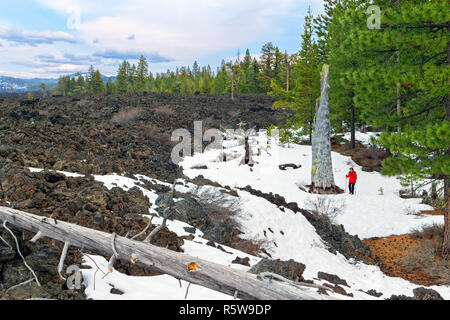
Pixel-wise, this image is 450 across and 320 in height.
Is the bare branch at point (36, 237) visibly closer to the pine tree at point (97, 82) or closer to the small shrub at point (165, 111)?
the small shrub at point (165, 111)

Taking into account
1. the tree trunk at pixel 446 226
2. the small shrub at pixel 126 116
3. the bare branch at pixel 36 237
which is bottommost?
the tree trunk at pixel 446 226

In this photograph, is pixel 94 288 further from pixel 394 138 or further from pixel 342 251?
pixel 342 251

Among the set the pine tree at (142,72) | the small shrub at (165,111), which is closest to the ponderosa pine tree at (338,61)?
the small shrub at (165,111)

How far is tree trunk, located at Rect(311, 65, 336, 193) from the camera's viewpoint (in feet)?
54.0

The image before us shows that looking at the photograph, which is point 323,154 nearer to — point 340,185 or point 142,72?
point 340,185

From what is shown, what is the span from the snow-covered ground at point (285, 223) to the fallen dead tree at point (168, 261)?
0.50 meters

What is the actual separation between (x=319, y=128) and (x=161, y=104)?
62.5 ft

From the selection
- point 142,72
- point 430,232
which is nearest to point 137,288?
point 430,232

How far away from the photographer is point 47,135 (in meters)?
13.9

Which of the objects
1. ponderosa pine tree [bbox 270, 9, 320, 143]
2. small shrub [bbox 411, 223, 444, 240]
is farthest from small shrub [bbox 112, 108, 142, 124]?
small shrub [bbox 411, 223, 444, 240]

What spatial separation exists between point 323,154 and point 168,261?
559 inches

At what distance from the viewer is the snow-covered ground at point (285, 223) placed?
14.0 ft

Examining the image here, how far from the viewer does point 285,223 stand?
34.9ft
